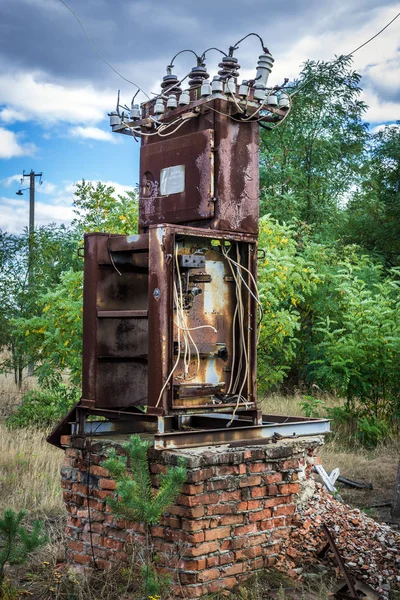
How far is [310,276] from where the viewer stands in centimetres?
1248

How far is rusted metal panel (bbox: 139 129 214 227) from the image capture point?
5.62 metres

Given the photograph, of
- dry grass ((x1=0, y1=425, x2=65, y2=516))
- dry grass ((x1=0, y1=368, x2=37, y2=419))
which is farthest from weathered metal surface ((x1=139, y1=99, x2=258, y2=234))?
dry grass ((x1=0, y1=368, x2=37, y2=419))

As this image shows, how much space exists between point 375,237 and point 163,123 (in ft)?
51.9

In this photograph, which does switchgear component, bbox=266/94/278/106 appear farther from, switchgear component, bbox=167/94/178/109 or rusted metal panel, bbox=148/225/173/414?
rusted metal panel, bbox=148/225/173/414

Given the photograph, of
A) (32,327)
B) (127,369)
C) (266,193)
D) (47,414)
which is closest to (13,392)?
(47,414)

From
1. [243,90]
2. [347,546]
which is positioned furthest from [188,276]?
[347,546]

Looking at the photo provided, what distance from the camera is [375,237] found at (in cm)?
2080

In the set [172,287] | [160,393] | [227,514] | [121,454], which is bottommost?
[227,514]

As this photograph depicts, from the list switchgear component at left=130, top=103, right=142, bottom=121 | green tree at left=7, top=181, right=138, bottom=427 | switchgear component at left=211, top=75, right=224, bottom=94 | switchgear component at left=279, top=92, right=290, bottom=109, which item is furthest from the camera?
green tree at left=7, top=181, right=138, bottom=427

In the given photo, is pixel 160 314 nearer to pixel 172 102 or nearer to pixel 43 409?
pixel 172 102

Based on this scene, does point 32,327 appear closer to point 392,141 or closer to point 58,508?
point 58,508

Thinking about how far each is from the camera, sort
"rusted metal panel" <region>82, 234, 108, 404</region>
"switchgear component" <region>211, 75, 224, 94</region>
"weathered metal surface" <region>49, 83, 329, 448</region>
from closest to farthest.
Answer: "weathered metal surface" <region>49, 83, 329, 448</region>, "switchgear component" <region>211, 75, 224, 94</region>, "rusted metal panel" <region>82, 234, 108, 404</region>

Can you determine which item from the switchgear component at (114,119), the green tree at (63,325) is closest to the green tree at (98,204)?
the green tree at (63,325)

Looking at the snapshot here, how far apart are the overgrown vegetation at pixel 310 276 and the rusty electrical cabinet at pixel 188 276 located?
12.2 ft
